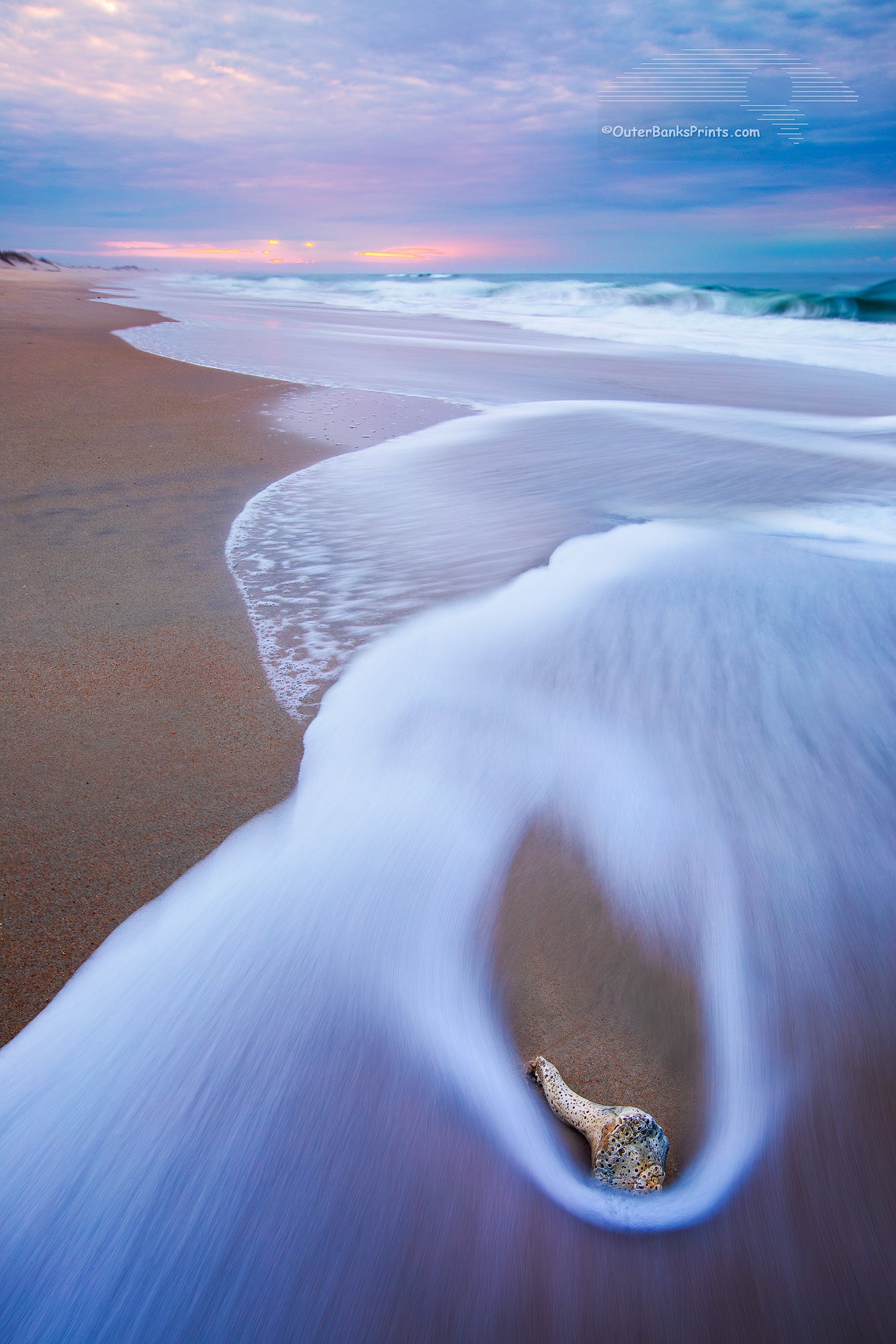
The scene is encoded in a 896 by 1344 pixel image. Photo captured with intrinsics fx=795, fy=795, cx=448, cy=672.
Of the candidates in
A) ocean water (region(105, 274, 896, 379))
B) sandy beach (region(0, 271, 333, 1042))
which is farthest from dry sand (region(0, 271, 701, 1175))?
ocean water (region(105, 274, 896, 379))

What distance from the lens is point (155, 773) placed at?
1978 millimetres

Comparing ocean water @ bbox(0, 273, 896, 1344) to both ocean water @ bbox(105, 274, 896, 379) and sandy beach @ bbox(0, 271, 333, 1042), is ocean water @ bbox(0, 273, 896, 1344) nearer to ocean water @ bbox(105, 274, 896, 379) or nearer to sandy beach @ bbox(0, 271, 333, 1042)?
sandy beach @ bbox(0, 271, 333, 1042)

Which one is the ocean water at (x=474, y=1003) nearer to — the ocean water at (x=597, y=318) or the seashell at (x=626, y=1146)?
the seashell at (x=626, y=1146)

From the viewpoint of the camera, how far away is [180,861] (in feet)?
5.70

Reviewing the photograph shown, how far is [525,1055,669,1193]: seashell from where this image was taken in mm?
1198

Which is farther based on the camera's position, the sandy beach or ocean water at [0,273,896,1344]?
the sandy beach

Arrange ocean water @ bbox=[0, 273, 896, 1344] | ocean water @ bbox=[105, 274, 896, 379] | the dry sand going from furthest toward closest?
ocean water @ bbox=[105, 274, 896, 379]
the dry sand
ocean water @ bbox=[0, 273, 896, 1344]

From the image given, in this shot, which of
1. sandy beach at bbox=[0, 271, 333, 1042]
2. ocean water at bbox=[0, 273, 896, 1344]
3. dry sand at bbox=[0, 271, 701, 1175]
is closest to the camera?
ocean water at bbox=[0, 273, 896, 1344]

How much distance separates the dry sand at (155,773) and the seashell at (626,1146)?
0.04 meters

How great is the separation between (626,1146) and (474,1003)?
383 mm

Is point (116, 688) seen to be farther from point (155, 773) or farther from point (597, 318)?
point (597, 318)

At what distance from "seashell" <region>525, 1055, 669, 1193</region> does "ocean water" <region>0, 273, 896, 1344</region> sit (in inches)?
1.1

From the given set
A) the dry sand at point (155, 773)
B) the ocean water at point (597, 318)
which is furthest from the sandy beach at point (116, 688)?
the ocean water at point (597, 318)

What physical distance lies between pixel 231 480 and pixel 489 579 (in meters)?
1.97
